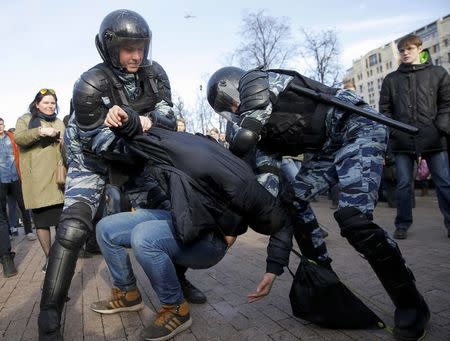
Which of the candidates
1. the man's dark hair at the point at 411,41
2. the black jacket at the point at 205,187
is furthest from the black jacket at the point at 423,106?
the black jacket at the point at 205,187

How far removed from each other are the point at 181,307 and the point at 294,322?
2.22 feet

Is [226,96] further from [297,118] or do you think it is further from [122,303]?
[122,303]

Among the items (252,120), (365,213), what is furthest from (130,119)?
(365,213)

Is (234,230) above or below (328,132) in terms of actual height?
below

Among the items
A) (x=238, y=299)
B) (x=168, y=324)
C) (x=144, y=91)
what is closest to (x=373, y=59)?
(x=144, y=91)

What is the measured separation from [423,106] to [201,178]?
3.30 metres

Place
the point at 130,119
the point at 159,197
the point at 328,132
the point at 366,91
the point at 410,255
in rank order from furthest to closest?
the point at 366,91, the point at 410,255, the point at 159,197, the point at 328,132, the point at 130,119

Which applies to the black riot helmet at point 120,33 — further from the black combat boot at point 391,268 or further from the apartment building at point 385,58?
the apartment building at point 385,58

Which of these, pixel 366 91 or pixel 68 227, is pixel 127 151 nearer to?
pixel 68 227

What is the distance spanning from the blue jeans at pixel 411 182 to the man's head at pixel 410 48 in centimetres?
104

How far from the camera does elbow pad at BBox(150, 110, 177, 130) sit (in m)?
2.68

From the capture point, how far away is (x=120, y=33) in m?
2.71

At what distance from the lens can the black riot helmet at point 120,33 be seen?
2.72 meters

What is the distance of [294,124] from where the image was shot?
94.7 inches
